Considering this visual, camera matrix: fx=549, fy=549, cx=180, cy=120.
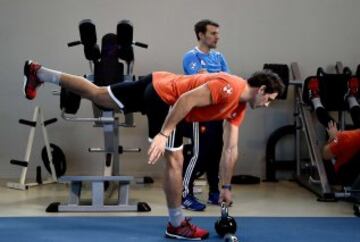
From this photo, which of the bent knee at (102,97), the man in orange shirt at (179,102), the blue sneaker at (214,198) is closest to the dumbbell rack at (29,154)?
the man in orange shirt at (179,102)

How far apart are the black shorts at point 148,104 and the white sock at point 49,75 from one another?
424 millimetres

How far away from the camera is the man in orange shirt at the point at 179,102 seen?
3.08 meters

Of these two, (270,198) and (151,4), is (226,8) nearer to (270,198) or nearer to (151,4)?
(151,4)

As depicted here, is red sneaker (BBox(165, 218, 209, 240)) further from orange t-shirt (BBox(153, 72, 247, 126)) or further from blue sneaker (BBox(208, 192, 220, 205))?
blue sneaker (BBox(208, 192, 220, 205))

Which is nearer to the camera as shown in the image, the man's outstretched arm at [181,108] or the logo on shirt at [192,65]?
the man's outstretched arm at [181,108]

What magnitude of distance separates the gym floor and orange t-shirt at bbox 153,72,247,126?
129cm

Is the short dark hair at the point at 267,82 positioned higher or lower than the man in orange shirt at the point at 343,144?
higher

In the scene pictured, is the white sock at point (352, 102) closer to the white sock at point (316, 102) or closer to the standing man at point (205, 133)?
the white sock at point (316, 102)

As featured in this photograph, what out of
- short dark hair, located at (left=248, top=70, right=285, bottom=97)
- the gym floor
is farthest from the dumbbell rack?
short dark hair, located at (left=248, top=70, right=285, bottom=97)

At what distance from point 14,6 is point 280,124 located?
333 cm

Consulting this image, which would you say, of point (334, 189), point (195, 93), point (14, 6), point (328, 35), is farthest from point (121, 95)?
point (328, 35)

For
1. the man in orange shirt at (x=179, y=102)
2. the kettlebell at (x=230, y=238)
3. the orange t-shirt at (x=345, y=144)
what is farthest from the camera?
the orange t-shirt at (x=345, y=144)

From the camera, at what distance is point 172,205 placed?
352cm

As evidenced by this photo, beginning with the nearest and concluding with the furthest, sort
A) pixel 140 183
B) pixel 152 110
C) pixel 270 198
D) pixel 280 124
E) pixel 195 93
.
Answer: pixel 195 93, pixel 152 110, pixel 270 198, pixel 140 183, pixel 280 124
